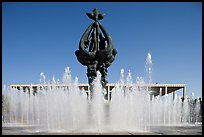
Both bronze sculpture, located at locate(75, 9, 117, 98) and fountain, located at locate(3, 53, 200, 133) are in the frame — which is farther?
bronze sculpture, located at locate(75, 9, 117, 98)

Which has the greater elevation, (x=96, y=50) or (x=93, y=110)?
(x=96, y=50)

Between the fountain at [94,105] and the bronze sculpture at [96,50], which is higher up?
the bronze sculpture at [96,50]

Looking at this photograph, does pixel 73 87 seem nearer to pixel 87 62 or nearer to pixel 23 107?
pixel 87 62

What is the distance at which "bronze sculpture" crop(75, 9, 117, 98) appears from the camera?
12320 millimetres

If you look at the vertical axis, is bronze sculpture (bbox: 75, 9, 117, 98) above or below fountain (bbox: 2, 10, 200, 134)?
Result: above

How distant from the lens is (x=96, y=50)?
41.4ft

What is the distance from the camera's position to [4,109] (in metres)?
20.7

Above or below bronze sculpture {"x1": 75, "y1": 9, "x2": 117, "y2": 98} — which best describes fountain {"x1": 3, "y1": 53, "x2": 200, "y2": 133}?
below

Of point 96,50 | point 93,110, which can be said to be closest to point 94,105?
point 93,110

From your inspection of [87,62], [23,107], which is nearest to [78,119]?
[87,62]

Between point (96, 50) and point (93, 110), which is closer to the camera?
point (93, 110)

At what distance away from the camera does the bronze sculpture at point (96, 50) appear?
Answer: 12320mm

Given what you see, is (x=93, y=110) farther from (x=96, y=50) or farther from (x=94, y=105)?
(x=96, y=50)

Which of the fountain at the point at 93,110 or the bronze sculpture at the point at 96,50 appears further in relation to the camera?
the bronze sculpture at the point at 96,50
